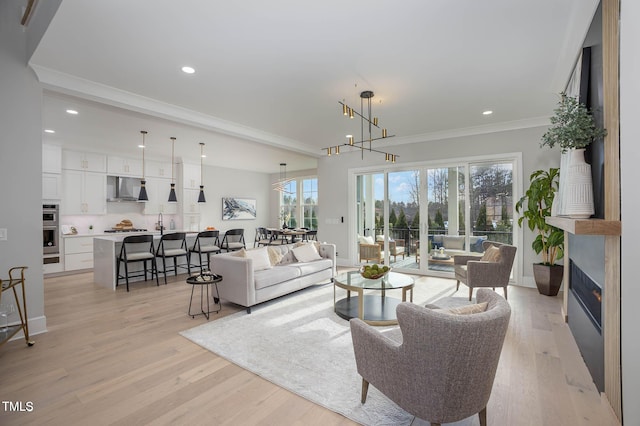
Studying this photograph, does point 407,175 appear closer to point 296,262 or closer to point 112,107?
point 296,262

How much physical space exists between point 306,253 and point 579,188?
3751mm

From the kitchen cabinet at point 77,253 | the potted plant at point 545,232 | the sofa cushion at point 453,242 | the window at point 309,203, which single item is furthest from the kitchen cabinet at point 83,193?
the potted plant at point 545,232

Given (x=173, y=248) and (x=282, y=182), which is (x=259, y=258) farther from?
Answer: (x=282, y=182)

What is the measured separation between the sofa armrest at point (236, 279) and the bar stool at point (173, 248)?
187 centimetres

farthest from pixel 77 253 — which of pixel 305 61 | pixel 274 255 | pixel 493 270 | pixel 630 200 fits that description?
pixel 630 200

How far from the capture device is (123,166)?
24.5 ft

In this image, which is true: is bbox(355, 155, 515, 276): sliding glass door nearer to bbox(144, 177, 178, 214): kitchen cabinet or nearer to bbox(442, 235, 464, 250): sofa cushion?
bbox(442, 235, 464, 250): sofa cushion

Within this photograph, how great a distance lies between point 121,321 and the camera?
11.8 ft

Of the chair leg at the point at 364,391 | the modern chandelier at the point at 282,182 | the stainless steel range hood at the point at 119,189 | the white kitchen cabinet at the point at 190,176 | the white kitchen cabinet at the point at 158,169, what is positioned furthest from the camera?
the modern chandelier at the point at 282,182

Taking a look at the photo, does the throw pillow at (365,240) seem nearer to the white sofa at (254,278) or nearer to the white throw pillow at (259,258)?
the white sofa at (254,278)

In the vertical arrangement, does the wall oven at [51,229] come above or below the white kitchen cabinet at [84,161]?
below

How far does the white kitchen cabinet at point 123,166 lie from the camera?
727 centimetres

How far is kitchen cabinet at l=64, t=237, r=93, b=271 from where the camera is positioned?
6.35 meters

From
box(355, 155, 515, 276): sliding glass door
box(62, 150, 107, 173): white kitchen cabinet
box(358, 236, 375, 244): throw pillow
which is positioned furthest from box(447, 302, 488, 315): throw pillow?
box(62, 150, 107, 173): white kitchen cabinet
